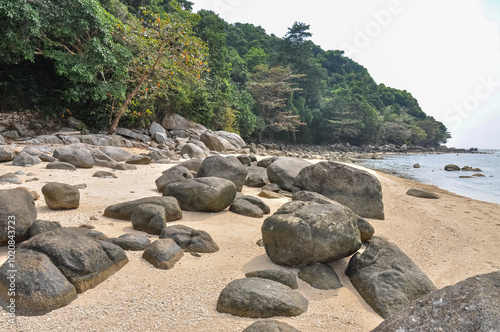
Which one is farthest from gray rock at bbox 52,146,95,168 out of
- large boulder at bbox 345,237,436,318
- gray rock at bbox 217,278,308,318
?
large boulder at bbox 345,237,436,318

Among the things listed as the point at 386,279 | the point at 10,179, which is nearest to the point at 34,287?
the point at 386,279

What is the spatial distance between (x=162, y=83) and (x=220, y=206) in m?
11.6

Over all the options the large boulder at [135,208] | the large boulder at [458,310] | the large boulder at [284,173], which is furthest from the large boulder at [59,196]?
the large boulder at [284,173]

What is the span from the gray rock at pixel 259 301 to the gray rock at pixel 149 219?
1530 mm

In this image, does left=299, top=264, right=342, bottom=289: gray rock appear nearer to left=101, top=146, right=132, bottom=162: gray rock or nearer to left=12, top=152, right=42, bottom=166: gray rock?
left=12, top=152, right=42, bottom=166: gray rock

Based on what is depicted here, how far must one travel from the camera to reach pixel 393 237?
4738 millimetres

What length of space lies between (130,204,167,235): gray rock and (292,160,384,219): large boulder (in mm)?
3677

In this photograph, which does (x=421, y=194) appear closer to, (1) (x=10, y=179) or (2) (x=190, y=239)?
(2) (x=190, y=239)

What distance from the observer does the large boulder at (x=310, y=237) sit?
3084 mm

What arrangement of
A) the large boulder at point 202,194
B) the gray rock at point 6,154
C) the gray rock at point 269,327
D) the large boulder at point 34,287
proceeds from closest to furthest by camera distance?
the gray rock at point 269,327, the large boulder at point 34,287, the large boulder at point 202,194, the gray rock at point 6,154

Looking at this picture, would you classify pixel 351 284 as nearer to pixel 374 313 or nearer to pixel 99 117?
pixel 374 313

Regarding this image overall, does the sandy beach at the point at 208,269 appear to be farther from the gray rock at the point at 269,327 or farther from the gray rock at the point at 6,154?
the gray rock at the point at 6,154

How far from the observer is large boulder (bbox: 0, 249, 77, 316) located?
202 centimetres

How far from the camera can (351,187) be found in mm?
5910
